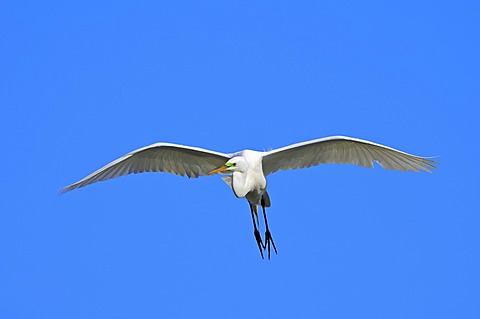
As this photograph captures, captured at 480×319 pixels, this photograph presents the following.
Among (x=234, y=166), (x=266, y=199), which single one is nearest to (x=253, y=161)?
(x=234, y=166)

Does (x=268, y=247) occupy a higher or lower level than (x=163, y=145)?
lower

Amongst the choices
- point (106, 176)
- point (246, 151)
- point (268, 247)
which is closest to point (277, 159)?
point (246, 151)

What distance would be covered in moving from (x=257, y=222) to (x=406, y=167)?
253 cm

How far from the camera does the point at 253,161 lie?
12.7 metres

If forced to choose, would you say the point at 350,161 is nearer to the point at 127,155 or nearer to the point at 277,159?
the point at 277,159

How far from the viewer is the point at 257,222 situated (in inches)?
550

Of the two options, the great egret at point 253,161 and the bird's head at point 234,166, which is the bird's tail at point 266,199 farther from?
the bird's head at point 234,166

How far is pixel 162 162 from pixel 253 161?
5.32 feet

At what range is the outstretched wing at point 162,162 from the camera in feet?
42.5

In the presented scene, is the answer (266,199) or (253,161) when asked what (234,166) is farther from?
(266,199)

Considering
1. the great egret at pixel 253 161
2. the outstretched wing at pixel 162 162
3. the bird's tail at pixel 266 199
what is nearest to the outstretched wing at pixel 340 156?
the great egret at pixel 253 161

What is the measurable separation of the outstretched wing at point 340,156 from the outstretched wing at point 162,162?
832 mm

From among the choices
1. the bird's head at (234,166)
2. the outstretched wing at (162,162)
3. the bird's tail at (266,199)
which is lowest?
the bird's tail at (266,199)

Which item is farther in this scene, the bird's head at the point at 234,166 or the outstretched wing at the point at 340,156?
the outstretched wing at the point at 340,156
